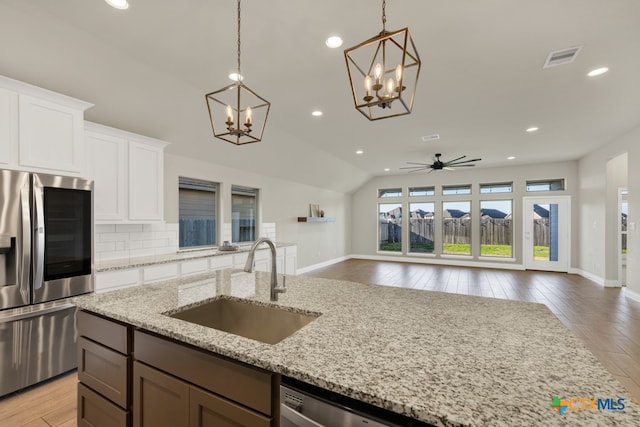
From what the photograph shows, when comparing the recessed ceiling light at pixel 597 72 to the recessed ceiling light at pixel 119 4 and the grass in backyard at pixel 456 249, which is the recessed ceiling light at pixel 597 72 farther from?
the grass in backyard at pixel 456 249

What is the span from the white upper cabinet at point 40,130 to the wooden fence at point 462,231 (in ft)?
28.5

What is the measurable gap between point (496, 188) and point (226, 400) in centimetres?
935

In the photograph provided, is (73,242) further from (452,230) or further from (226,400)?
(452,230)

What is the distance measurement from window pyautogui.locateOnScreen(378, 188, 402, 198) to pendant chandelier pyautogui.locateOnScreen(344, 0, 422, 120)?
5571 millimetres

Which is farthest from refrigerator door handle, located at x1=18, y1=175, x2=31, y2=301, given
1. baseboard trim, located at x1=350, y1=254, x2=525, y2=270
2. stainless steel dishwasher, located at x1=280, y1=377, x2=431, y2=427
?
baseboard trim, located at x1=350, y1=254, x2=525, y2=270

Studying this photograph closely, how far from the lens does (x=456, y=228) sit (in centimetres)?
893

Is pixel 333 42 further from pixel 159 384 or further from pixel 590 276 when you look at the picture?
pixel 590 276

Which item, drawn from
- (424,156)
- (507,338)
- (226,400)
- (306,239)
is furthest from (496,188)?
(226,400)

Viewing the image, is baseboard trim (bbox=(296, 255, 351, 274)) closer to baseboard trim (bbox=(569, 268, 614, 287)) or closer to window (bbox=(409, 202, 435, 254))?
window (bbox=(409, 202, 435, 254))

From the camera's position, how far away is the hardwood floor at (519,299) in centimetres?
220

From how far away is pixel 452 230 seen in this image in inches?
354

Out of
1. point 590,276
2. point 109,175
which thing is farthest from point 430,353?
point 590,276

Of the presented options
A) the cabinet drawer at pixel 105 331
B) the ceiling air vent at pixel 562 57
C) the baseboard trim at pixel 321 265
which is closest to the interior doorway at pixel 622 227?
the ceiling air vent at pixel 562 57

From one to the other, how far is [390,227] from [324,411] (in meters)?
9.39
